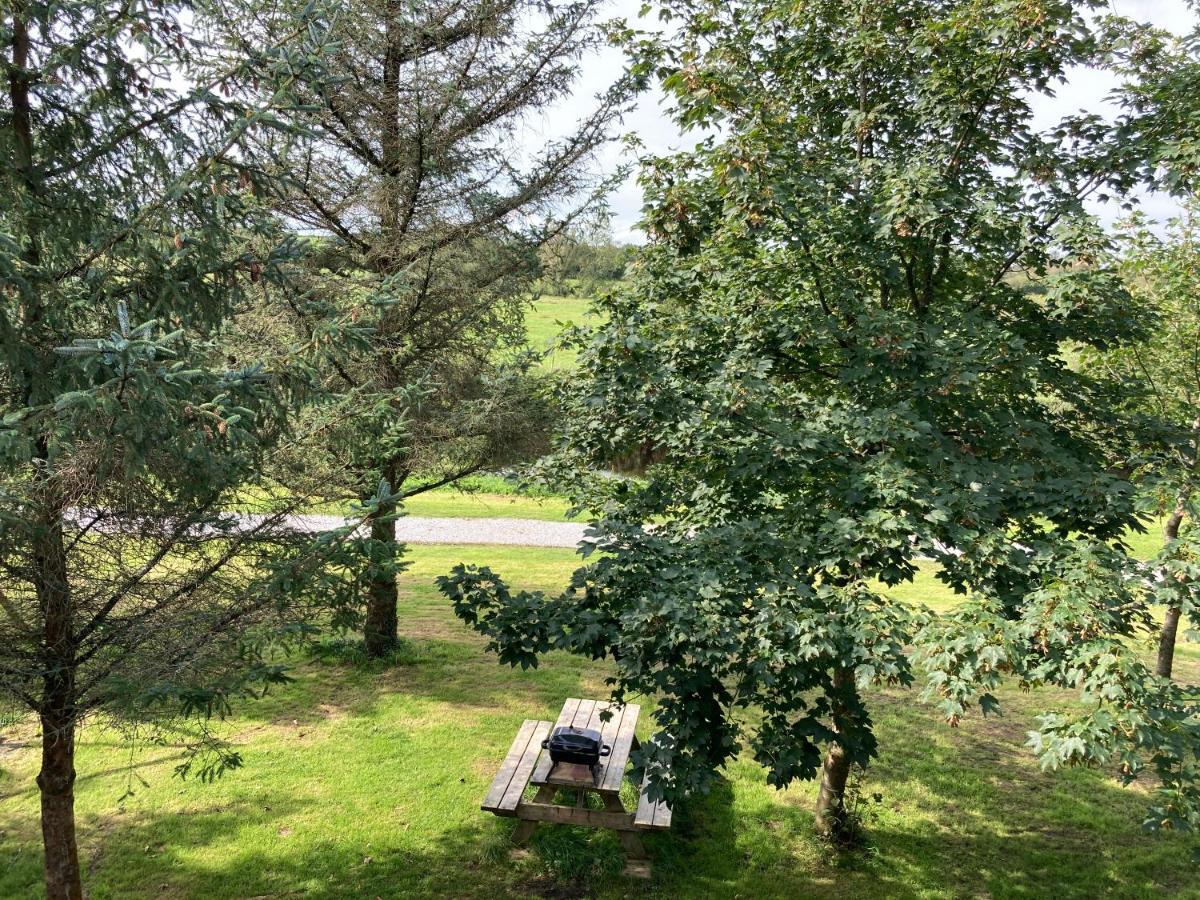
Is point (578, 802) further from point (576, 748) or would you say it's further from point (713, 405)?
point (713, 405)

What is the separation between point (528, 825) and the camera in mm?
6184

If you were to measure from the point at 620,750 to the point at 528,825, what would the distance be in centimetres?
95

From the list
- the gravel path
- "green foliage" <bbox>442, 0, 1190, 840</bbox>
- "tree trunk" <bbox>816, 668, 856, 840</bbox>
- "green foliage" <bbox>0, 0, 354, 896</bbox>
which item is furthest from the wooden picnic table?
the gravel path

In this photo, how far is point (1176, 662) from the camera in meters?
11.1

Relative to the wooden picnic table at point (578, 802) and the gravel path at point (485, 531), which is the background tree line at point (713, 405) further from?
the gravel path at point (485, 531)

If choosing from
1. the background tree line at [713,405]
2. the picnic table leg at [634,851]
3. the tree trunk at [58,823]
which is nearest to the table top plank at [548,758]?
the picnic table leg at [634,851]

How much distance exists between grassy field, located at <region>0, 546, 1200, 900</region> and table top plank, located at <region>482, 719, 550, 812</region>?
488 millimetres

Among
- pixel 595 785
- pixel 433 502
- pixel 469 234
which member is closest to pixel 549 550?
pixel 433 502

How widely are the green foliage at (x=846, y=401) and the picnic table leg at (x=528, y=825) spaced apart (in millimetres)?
1409

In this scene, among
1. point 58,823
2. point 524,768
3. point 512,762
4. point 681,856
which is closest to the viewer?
point 58,823

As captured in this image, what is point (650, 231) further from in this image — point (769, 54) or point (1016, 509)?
point (1016, 509)

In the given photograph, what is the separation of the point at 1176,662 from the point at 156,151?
13379 millimetres

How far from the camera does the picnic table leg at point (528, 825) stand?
614 cm

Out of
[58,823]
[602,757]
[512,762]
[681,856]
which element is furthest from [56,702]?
[681,856]
